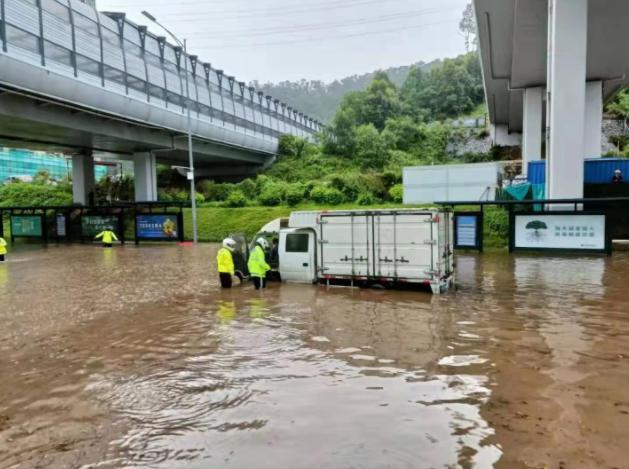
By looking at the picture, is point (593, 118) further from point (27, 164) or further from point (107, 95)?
point (27, 164)

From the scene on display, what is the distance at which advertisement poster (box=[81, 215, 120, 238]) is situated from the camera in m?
33.1

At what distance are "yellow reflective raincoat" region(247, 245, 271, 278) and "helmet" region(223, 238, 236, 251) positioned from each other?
118cm

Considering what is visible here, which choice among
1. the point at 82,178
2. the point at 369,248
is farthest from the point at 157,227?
the point at 369,248

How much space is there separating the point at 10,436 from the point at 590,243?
20.6 metres

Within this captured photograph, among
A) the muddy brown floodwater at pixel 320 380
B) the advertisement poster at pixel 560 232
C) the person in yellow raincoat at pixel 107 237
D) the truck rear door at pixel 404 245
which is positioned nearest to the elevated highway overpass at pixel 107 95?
the person in yellow raincoat at pixel 107 237

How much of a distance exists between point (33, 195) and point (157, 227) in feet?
81.2

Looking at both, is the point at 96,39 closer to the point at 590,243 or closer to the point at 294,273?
the point at 294,273

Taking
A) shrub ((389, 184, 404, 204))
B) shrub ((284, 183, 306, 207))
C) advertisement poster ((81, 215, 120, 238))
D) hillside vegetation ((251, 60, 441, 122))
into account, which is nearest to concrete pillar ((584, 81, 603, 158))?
→ shrub ((389, 184, 404, 204))

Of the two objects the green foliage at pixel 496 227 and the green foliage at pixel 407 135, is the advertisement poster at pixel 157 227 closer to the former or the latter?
the green foliage at pixel 496 227

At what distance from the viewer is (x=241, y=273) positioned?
1473cm

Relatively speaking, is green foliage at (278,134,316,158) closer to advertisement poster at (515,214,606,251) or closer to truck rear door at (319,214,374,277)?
advertisement poster at (515,214,606,251)

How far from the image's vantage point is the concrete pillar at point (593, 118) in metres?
31.4

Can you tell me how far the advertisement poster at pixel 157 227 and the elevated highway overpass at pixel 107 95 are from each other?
5866mm

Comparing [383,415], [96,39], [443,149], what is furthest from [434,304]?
[443,149]
